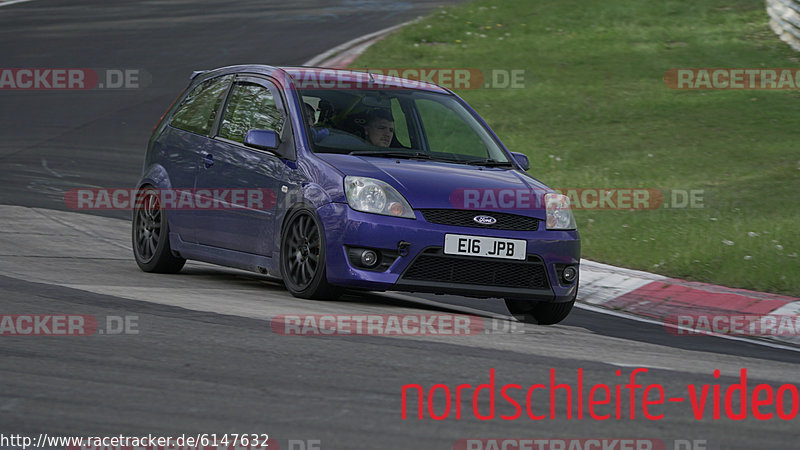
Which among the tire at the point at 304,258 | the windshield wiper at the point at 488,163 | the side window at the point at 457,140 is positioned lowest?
the tire at the point at 304,258

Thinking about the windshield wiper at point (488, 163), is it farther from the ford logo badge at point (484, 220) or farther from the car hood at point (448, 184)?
the ford logo badge at point (484, 220)

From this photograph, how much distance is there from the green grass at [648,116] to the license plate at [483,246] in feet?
10.9

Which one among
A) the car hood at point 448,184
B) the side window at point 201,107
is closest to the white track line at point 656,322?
the car hood at point 448,184

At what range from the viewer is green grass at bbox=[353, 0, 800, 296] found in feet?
38.9

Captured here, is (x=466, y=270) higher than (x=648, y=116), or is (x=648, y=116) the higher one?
(x=466, y=270)

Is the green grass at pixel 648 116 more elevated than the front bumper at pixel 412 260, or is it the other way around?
the front bumper at pixel 412 260

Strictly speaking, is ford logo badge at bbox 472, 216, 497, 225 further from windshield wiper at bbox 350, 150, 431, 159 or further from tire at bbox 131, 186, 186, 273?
tire at bbox 131, 186, 186, 273

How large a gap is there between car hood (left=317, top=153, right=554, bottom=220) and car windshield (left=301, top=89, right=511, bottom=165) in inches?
8.4

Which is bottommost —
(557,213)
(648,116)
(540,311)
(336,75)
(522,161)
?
(648,116)

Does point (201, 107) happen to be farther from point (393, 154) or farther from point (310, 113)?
point (393, 154)

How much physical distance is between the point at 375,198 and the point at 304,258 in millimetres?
666

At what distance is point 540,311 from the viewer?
868 cm

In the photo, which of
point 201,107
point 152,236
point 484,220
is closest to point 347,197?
point 484,220

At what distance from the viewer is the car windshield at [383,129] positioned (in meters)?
8.62
